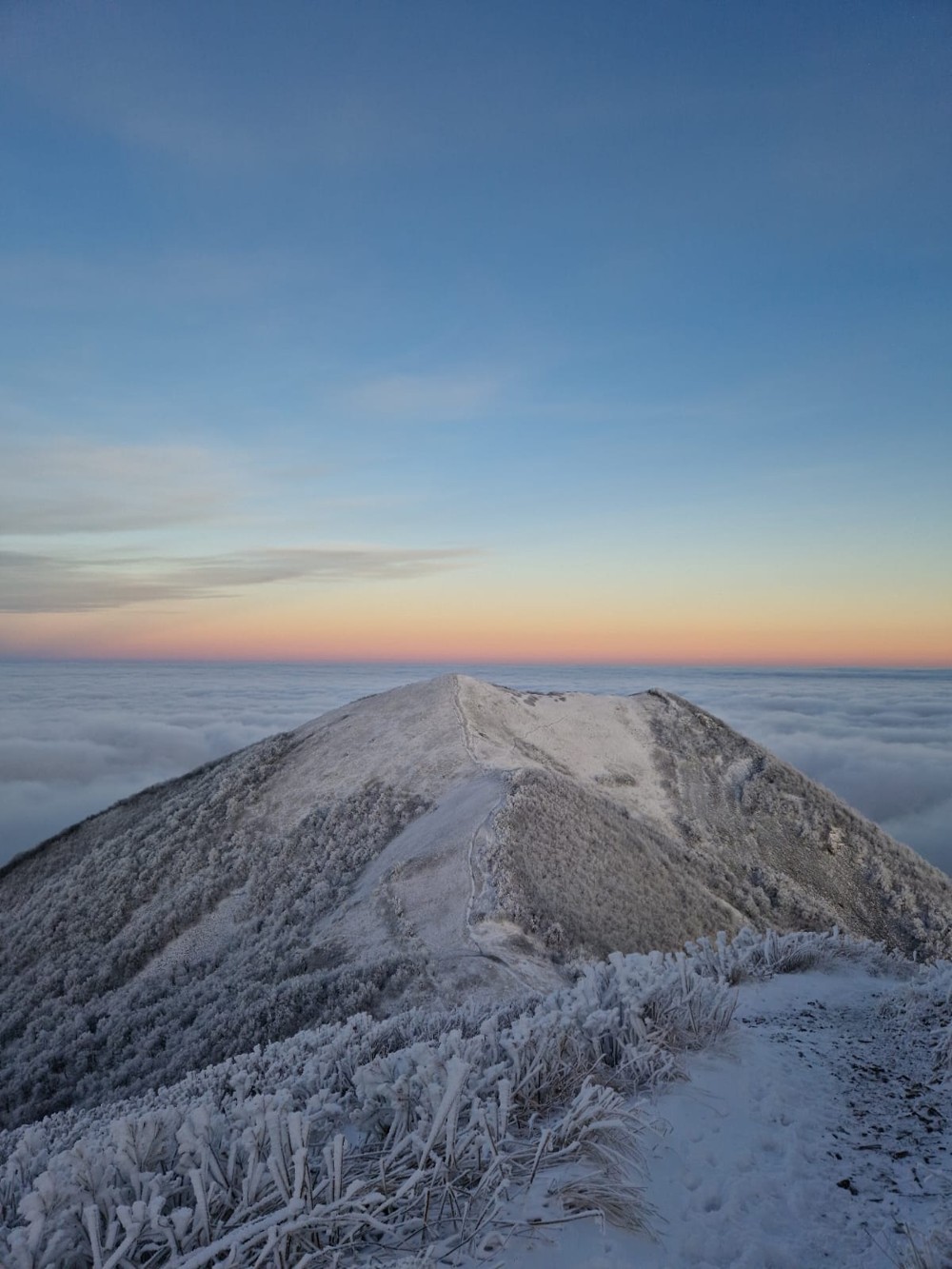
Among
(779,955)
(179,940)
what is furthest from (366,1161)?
(179,940)

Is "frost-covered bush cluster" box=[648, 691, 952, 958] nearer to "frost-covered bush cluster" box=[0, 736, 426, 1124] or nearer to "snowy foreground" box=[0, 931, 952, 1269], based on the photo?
"frost-covered bush cluster" box=[0, 736, 426, 1124]

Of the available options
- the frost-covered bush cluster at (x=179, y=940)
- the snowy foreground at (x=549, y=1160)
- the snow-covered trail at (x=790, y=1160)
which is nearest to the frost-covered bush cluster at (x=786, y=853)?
the frost-covered bush cluster at (x=179, y=940)

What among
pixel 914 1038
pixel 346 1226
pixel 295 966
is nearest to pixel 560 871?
pixel 295 966

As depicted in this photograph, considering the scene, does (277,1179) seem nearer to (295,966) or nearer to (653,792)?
(295,966)

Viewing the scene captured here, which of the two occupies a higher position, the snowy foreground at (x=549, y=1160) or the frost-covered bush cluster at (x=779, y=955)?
the snowy foreground at (x=549, y=1160)

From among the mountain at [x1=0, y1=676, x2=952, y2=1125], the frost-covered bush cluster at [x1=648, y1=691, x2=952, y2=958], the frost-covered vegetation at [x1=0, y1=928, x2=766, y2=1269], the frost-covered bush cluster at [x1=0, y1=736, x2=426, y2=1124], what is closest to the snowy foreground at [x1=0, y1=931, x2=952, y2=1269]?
the frost-covered vegetation at [x1=0, y1=928, x2=766, y2=1269]

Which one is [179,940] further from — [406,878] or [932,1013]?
[932,1013]

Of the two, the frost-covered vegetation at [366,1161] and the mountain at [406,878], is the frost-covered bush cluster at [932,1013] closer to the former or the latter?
the frost-covered vegetation at [366,1161]
